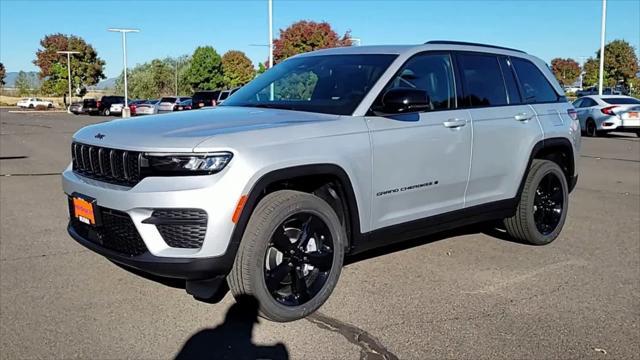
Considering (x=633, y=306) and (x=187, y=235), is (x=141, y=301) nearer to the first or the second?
(x=187, y=235)

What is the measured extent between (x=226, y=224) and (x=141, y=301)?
4.05 ft

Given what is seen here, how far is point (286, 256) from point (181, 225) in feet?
2.61

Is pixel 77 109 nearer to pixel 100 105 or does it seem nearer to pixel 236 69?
pixel 100 105

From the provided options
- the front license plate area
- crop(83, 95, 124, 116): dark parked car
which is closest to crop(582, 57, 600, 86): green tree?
crop(83, 95, 124, 116): dark parked car

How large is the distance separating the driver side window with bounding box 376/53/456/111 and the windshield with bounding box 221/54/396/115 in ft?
0.58

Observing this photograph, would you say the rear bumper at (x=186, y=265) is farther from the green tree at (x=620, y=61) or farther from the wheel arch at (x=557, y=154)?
the green tree at (x=620, y=61)

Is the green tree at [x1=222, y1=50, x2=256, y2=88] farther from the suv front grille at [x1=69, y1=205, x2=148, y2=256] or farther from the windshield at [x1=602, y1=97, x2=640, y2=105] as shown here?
the suv front grille at [x1=69, y1=205, x2=148, y2=256]

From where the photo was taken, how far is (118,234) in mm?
3867

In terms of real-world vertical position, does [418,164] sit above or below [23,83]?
below

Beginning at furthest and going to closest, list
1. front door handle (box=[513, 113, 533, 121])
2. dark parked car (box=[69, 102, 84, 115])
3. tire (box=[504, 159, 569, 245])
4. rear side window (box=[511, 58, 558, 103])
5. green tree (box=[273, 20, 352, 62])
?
dark parked car (box=[69, 102, 84, 115]) → green tree (box=[273, 20, 352, 62]) → rear side window (box=[511, 58, 558, 103]) → tire (box=[504, 159, 569, 245]) → front door handle (box=[513, 113, 533, 121])

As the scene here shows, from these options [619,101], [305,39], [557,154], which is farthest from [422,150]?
[305,39]

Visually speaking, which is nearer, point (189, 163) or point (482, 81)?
point (189, 163)

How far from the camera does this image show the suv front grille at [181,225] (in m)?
3.60

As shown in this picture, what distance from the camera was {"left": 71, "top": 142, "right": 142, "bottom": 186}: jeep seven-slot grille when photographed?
380cm
